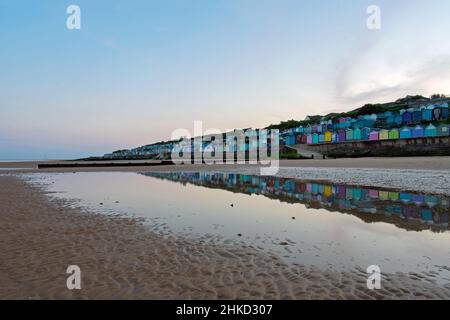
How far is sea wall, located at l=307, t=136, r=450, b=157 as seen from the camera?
5834 cm

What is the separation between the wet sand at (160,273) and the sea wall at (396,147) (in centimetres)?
6545

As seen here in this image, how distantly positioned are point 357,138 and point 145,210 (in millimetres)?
89845

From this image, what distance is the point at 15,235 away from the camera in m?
7.83

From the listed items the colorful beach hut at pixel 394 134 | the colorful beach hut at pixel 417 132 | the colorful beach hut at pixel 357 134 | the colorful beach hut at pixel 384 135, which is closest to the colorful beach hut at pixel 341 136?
the colorful beach hut at pixel 357 134

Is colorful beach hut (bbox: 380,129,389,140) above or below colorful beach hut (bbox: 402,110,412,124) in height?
below

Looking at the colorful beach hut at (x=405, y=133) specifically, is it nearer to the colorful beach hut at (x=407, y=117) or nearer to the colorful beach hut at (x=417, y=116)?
the colorful beach hut at (x=407, y=117)

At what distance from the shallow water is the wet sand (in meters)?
0.61

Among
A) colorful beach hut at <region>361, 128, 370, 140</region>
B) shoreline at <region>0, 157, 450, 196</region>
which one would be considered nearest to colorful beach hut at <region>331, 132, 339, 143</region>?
colorful beach hut at <region>361, 128, 370, 140</region>

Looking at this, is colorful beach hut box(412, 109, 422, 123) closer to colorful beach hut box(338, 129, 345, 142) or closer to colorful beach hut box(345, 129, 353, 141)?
colorful beach hut box(345, 129, 353, 141)

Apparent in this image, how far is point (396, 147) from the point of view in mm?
67750
